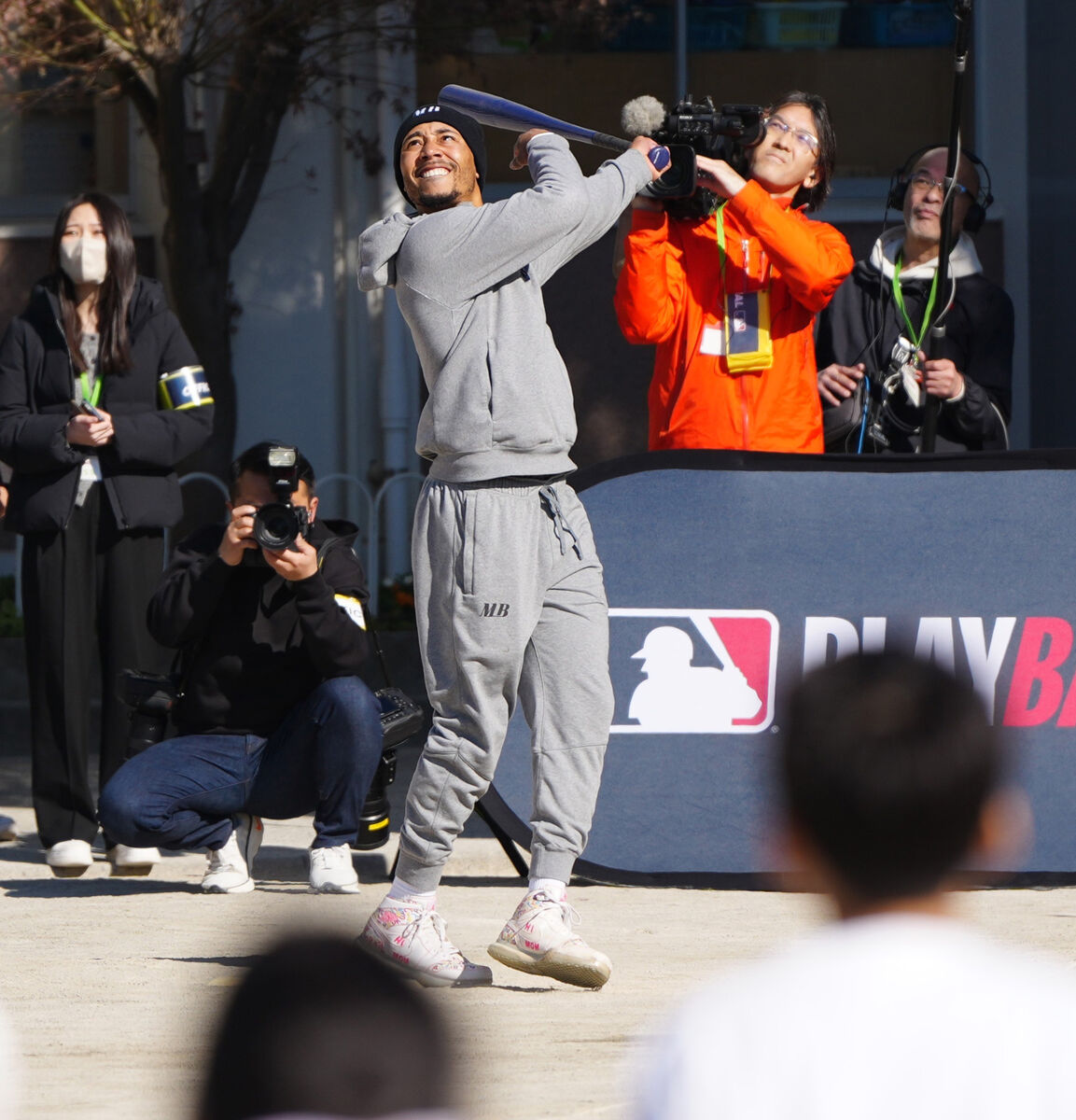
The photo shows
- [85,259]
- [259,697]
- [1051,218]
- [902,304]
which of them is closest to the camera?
[259,697]

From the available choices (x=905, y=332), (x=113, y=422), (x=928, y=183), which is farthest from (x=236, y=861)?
(x=928, y=183)

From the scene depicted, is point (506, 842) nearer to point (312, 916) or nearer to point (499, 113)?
point (499, 113)

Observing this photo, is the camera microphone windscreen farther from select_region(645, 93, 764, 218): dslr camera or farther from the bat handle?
the bat handle

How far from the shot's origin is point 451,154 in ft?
13.5

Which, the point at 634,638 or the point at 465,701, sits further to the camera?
the point at 634,638

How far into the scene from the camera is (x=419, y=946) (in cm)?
390

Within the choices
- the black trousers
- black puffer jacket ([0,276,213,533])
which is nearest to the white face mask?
black puffer jacket ([0,276,213,533])

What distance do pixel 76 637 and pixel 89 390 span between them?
74 cm

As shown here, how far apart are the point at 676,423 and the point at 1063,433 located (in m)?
4.26

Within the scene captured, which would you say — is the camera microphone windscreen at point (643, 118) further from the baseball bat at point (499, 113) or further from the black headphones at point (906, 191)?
the black headphones at point (906, 191)

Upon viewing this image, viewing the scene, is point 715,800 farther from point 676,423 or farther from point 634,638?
point 676,423

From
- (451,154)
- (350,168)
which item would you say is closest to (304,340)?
(350,168)

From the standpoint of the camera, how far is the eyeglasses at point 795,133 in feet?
16.7

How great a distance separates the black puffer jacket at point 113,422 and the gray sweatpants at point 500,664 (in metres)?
1.74
